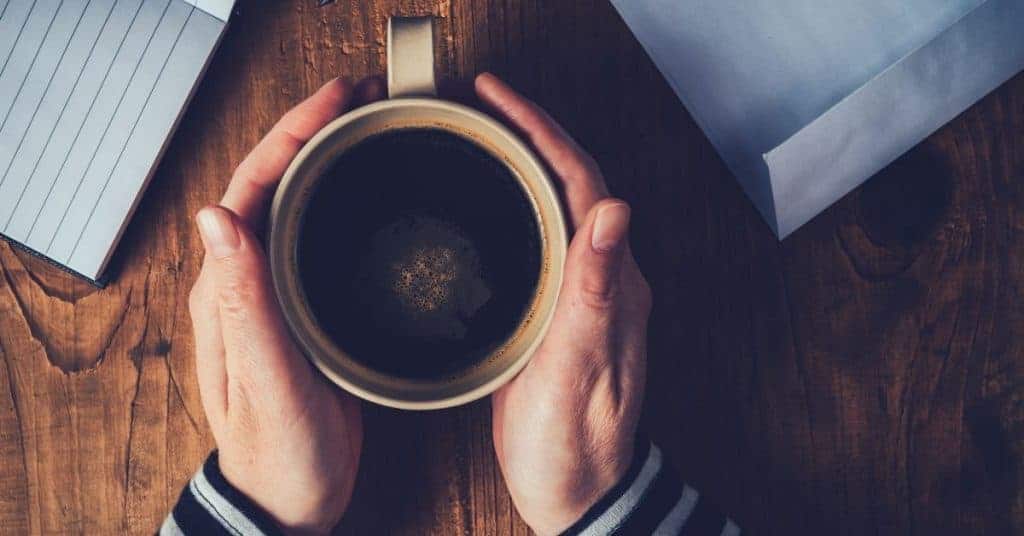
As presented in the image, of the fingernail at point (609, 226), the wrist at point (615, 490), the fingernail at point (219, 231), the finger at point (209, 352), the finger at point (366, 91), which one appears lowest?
the finger at point (209, 352)

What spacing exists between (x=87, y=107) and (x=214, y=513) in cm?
39

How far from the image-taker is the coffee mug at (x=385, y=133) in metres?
0.55

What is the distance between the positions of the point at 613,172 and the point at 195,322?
403 mm

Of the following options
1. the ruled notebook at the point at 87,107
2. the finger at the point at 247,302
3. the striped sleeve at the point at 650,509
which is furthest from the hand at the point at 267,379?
the striped sleeve at the point at 650,509

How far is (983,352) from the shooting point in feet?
2.48

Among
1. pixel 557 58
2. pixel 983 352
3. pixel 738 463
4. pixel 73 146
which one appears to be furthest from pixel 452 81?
pixel 983 352

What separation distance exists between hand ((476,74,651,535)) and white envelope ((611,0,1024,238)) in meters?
0.14

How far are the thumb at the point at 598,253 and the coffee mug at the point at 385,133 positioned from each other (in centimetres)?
1

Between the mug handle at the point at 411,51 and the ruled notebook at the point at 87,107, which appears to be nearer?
the mug handle at the point at 411,51

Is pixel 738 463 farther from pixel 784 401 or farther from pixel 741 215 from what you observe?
pixel 741 215

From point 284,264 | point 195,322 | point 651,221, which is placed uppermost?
point 651,221

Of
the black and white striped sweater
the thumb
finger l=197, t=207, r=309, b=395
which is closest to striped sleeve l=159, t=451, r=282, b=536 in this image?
the black and white striped sweater

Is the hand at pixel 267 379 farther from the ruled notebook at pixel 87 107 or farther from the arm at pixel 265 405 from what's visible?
the ruled notebook at pixel 87 107

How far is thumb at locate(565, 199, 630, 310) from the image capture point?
57 centimetres
